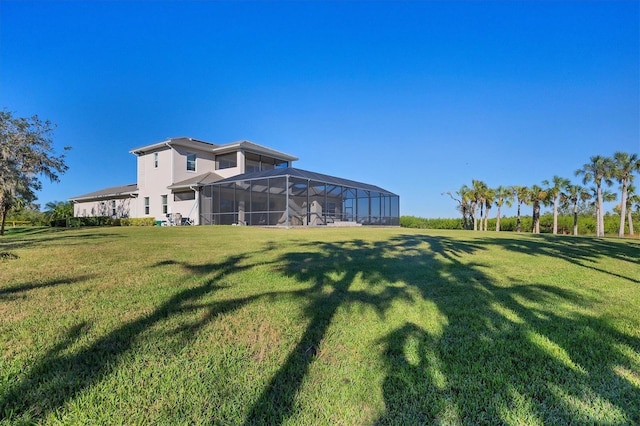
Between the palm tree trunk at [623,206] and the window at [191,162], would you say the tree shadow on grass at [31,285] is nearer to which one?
the window at [191,162]

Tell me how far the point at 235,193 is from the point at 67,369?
19370mm

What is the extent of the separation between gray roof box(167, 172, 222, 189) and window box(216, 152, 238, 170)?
50.0 inches

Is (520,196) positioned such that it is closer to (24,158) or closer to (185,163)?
(185,163)

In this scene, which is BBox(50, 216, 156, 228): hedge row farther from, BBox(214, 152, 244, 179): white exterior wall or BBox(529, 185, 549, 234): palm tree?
BBox(529, 185, 549, 234): palm tree

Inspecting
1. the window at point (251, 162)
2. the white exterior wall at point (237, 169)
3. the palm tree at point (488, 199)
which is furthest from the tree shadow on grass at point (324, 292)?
the palm tree at point (488, 199)

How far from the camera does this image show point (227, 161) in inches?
1007

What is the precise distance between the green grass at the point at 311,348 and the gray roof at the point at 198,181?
1732 centimetres

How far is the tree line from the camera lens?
95.3ft

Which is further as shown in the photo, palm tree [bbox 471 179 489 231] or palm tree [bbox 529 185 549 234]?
palm tree [bbox 471 179 489 231]

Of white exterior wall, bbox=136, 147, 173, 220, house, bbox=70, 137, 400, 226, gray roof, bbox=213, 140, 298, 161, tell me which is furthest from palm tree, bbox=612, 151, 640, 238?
white exterior wall, bbox=136, 147, 173, 220

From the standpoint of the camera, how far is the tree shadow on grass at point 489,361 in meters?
1.92

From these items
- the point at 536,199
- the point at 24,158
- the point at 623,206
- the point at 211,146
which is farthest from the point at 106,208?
the point at 623,206

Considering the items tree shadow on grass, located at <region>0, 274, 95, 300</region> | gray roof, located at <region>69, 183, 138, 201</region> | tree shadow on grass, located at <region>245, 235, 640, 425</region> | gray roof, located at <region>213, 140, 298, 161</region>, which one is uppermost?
gray roof, located at <region>213, 140, 298, 161</region>

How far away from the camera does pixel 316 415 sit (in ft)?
6.15
